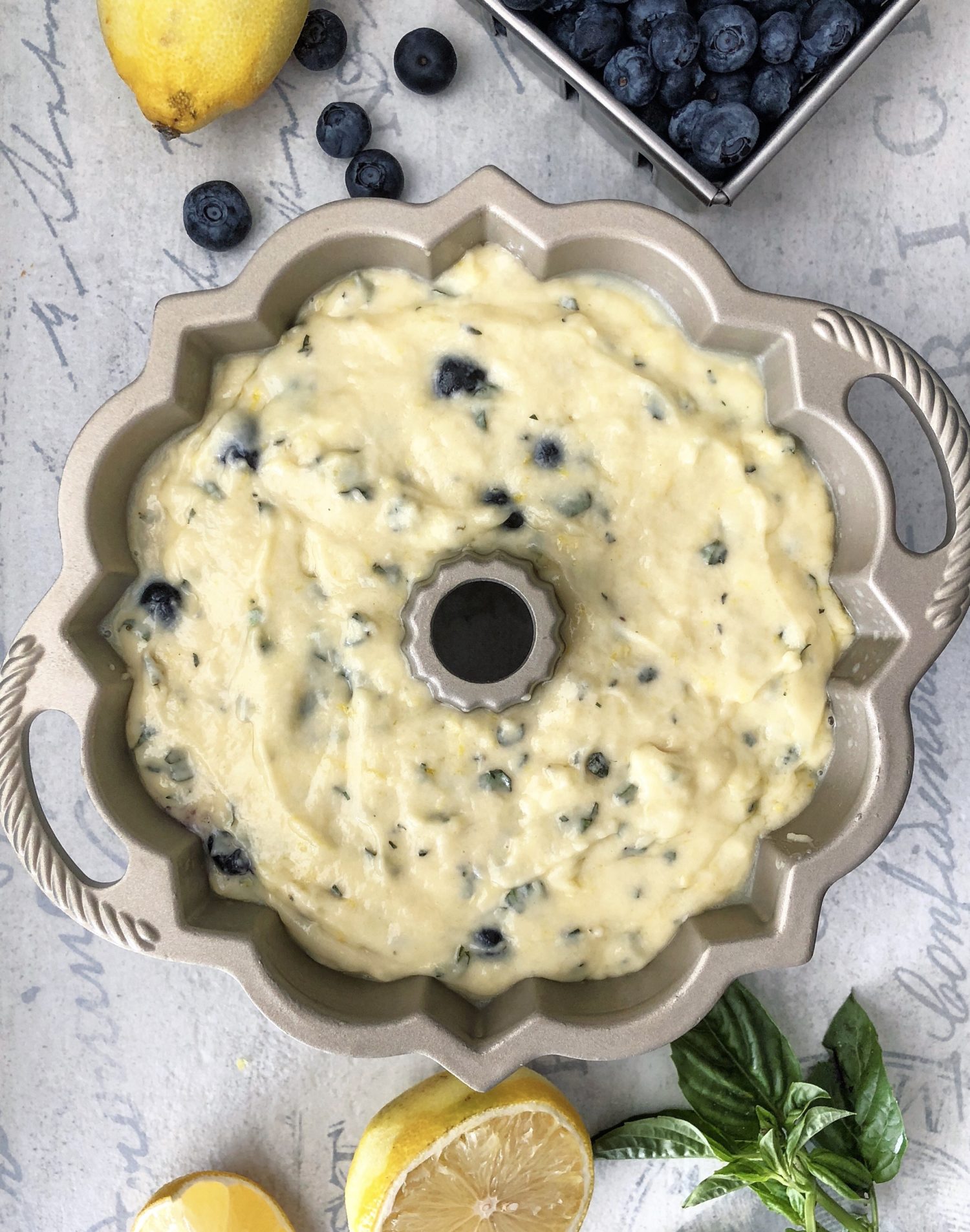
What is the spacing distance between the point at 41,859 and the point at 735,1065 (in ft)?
4.37

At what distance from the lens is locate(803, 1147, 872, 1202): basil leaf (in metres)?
2.04

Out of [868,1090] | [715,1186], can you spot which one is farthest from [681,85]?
[715,1186]

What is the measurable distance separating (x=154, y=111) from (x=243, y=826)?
1.26 metres

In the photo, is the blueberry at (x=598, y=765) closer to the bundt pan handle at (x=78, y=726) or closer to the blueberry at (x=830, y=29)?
the bundt pan handle at (x=78, y=726)

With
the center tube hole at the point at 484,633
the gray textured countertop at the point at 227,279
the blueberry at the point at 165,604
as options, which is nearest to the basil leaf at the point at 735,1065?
the gray textured countertop at the point at 227,279

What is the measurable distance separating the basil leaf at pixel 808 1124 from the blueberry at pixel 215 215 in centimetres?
195

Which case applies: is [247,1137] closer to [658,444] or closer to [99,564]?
[99,564]

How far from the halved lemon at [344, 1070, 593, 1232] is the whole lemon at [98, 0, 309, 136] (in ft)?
5.96

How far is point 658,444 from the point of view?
1.77m

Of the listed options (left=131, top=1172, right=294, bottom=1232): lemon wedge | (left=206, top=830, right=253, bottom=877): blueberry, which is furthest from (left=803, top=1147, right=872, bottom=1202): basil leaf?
(left=206, top=830, right=253, bottom=877): blueberry

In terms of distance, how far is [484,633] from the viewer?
6.73 ft

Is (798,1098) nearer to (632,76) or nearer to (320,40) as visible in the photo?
(632,76)

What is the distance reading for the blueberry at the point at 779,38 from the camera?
6.23ft

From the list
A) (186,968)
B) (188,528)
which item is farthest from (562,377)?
(186,968)
